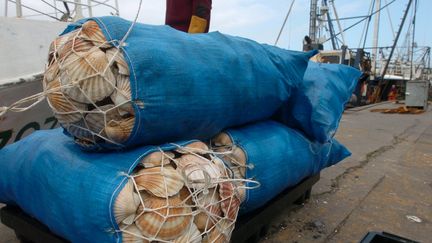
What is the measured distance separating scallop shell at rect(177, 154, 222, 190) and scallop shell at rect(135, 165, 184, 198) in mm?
36

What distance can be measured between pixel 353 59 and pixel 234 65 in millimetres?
12345

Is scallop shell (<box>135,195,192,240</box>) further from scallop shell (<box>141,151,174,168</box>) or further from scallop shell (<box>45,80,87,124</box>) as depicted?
scallop shell (<box>45,80,87,124</box>)

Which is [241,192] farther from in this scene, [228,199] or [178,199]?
[178,199]

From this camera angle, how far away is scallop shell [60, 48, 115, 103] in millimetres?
1146

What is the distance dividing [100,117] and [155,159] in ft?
0.78

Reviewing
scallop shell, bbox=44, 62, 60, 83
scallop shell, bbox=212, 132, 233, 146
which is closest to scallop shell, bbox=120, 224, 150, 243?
scallop shell, bbox=44, 62, 60, 83

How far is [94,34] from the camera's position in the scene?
122 cm

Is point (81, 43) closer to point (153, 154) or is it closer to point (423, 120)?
point (153, 154)

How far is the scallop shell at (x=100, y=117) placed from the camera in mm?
1193

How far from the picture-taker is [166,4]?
2373 millimetres

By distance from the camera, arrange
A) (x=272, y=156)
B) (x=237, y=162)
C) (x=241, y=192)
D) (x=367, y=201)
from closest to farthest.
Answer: (x=241, y=192)
(x=237, y=162)
(x=272, y=156)
(x=367, y=201)

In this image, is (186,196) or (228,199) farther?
(228,199)

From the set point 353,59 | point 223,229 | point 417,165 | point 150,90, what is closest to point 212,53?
point 150,90

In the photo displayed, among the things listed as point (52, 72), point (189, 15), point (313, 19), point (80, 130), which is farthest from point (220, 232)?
point (313, 19)
